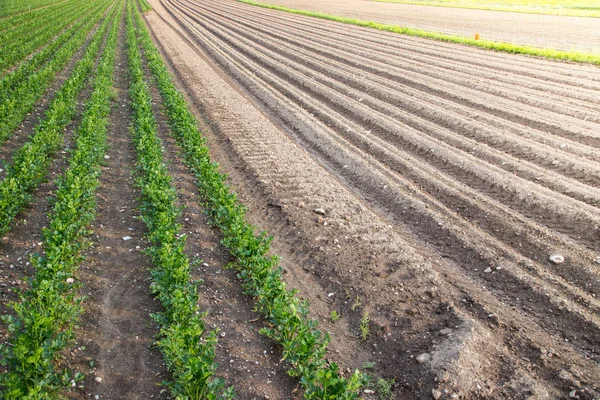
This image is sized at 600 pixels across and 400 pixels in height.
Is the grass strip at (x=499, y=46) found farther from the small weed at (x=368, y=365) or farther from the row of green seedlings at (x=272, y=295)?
the small weed at (x=368, y=365)

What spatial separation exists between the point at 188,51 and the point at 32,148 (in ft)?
58.7

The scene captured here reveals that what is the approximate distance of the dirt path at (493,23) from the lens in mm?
27500

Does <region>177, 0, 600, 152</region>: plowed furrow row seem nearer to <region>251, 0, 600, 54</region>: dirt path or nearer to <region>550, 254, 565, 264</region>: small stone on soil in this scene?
<region>550, 254, 565, 264</region>: small stone on soil

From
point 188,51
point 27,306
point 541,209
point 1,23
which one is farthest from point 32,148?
point 1,23

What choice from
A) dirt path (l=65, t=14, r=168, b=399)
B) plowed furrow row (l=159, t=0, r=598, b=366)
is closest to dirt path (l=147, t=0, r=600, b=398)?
plowed furrow row (l=159, t=0, r=598, b=366)

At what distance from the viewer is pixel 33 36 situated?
89.2ft

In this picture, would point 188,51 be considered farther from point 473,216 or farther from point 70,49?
point 473,216

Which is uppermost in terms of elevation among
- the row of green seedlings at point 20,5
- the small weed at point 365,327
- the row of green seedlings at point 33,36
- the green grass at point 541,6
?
the row of green seedlings at point 20,5

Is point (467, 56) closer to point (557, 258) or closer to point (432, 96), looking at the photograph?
point (432, 96)

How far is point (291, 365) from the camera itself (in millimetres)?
5785

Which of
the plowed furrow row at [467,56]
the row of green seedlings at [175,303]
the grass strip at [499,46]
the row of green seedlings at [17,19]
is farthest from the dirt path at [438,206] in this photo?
the row of green seedlings at [17,19]

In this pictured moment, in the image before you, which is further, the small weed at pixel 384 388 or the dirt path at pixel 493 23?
the dirt path at pixel 493 23

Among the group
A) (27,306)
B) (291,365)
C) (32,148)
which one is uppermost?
(32,148)

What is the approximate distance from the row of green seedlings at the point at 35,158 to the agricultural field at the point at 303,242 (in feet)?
0.22
